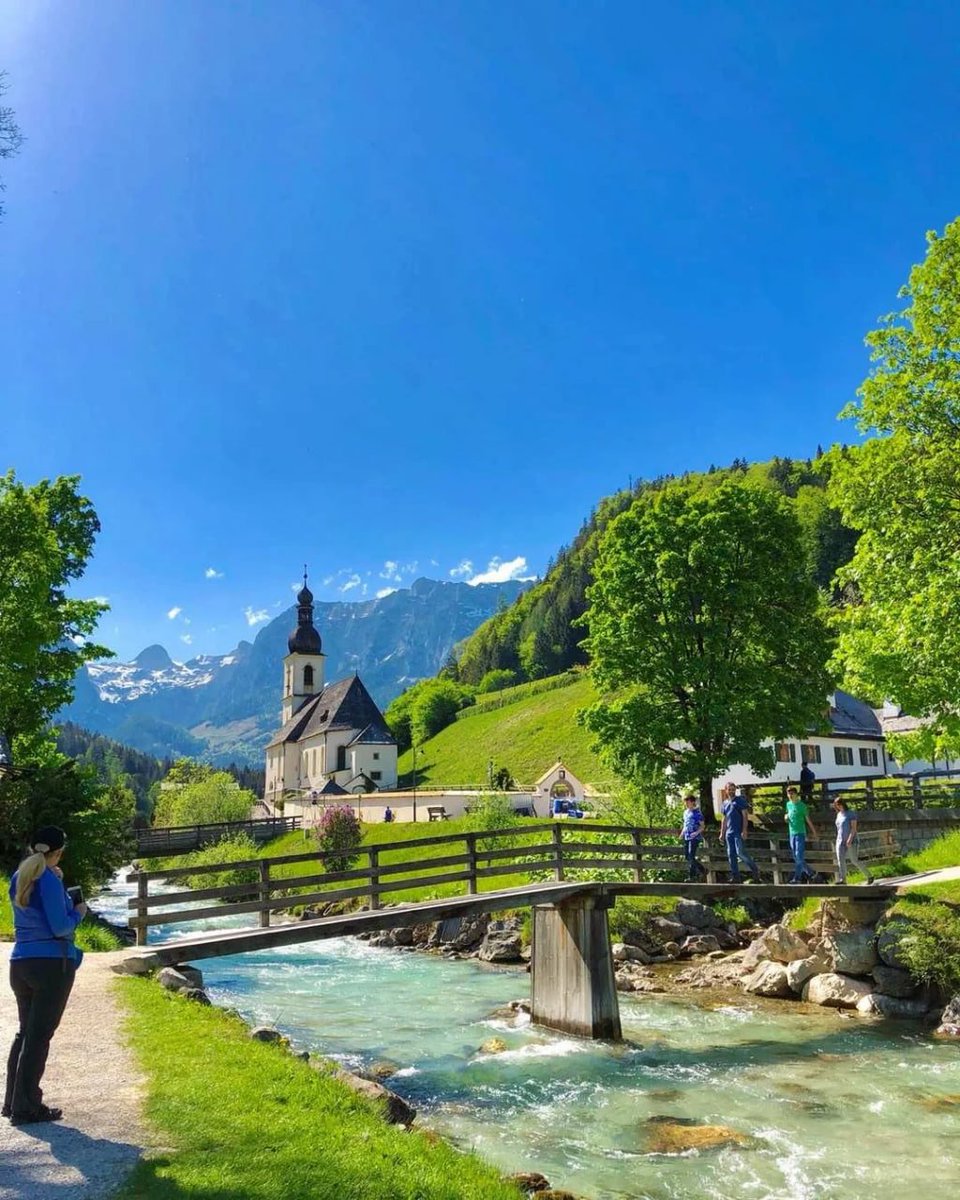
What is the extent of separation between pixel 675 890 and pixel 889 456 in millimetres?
10908

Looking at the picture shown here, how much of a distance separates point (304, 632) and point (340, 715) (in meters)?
27.9

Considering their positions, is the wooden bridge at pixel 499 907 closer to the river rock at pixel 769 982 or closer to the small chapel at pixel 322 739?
the river rock at pixel 769 982

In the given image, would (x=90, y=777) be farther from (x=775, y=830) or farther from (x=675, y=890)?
(x=775, y=830)

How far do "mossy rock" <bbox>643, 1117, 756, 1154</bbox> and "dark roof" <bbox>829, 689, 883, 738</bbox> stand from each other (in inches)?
1770

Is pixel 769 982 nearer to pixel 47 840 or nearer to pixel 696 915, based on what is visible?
pixel 696 915

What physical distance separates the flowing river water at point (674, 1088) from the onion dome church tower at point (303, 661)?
10592cm

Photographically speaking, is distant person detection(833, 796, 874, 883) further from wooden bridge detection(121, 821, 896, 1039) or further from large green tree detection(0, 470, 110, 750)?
large green tree detection(0, 470, 110, 750)

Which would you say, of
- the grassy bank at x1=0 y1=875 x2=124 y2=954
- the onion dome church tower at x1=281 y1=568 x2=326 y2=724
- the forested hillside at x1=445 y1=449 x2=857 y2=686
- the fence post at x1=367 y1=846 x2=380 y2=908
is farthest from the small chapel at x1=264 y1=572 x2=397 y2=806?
the fence post at x1=367 y1=846 x2=380 y2=908

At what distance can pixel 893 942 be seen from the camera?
18562 millimetres

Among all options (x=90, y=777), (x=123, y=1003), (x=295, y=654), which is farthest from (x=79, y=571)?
(x=295, y=654)

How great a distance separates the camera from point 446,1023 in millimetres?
19219

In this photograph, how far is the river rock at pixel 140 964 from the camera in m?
14.2

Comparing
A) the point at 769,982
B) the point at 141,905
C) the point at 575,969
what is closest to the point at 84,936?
the point at 141,905

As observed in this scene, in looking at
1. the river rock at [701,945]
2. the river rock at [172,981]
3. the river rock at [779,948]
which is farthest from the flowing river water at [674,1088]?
the river rock at [701,945]
